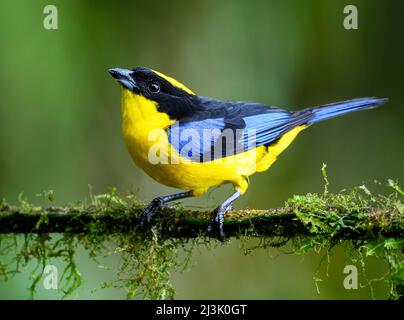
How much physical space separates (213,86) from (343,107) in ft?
8.00

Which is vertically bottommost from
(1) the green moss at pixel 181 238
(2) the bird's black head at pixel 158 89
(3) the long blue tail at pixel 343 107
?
(1) the green moss at pixel 181 238

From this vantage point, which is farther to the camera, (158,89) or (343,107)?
(343,107)

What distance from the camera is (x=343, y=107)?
490 cm

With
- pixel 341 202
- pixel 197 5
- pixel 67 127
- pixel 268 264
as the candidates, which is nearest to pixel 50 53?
pixel 67 127

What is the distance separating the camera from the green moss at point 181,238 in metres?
3.05

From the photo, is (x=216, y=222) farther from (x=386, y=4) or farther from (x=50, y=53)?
(x=386, y=4)

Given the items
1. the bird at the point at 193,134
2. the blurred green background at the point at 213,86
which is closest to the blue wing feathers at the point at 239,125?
the bird at the point at 193,134

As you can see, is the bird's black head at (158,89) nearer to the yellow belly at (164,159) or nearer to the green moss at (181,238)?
the yellow belly at (164,159)

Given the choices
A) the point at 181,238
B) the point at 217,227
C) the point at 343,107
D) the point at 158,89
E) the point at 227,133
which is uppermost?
the point at 158,89

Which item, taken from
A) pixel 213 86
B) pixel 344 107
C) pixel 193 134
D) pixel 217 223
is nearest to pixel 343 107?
pixel 344 107

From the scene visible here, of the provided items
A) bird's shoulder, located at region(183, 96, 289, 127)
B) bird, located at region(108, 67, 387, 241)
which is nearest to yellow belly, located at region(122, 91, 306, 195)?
bird, located at region(108, 67, 387, 241)

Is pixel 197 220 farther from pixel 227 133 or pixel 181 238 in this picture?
pixel 227 133

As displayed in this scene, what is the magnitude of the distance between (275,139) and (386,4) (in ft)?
10.5

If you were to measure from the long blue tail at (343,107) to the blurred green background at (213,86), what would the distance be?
1.87m
